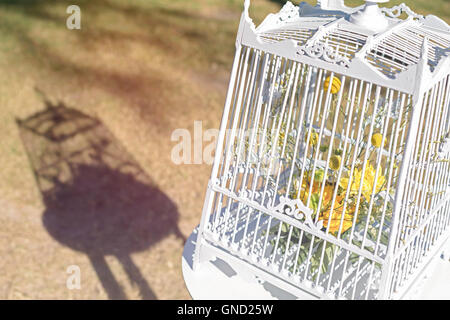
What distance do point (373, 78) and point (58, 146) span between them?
539 cm

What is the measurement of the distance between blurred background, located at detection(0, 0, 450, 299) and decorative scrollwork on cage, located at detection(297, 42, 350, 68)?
3554 mm

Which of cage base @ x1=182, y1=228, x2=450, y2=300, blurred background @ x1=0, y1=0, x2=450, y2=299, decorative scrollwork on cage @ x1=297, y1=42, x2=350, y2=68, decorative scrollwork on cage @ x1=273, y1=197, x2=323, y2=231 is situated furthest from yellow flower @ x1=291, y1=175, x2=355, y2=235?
blurred background @ x1=0, y1=0, x2=450, y2=299

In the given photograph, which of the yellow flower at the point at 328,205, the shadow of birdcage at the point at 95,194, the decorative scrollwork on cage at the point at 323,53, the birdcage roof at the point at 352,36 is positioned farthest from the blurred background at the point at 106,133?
the decorative scrollwork on cage at the point at 323,53

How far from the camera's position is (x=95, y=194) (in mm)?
6613

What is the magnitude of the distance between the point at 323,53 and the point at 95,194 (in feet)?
14.6

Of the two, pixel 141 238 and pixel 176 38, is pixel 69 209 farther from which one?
pixel 176 38

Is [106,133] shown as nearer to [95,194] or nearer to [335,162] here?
[95,194]

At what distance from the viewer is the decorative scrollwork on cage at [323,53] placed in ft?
8.65

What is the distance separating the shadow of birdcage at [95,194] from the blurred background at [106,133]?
13 millimetres

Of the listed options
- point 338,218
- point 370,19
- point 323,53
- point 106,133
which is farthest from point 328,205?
point 106,133

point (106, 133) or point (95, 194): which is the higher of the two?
point (106, 133)

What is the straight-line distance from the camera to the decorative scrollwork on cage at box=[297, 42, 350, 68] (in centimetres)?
264

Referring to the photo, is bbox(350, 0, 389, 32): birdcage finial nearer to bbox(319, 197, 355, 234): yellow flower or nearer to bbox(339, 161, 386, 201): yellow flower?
bbox(339, 161, 386, 201): yellow flower

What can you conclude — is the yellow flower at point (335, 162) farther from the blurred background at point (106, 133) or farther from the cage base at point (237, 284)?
the blurred background at point (106, 133)
